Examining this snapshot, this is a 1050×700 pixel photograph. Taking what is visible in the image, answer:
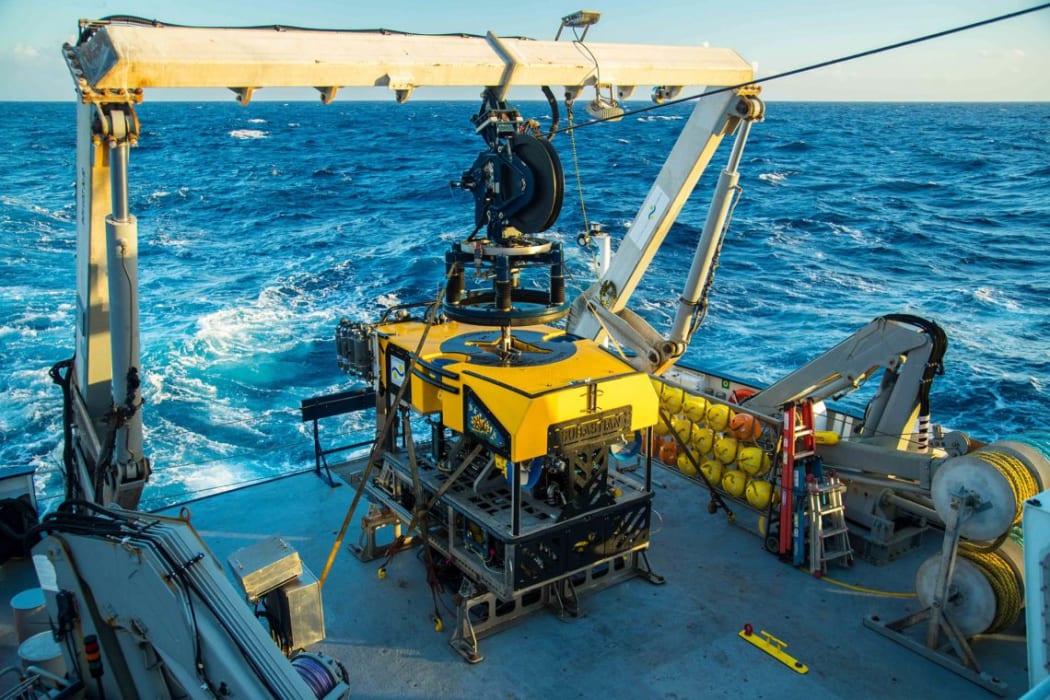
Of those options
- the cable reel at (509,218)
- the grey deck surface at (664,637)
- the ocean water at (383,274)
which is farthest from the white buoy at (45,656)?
the ocean water at (383,274)

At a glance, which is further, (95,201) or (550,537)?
(550,537)

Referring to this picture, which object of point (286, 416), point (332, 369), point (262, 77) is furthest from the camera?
point (332, 369)

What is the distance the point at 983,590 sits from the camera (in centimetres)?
831

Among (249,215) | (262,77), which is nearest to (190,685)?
(262,77)

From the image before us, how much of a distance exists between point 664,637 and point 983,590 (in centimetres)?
330

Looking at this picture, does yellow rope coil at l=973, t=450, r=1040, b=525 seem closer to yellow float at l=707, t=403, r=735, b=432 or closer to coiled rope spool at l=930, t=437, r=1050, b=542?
coiled rope spool at l=930, t=437, r=1050, b=542

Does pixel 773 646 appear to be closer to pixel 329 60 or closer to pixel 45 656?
pixel 45 656

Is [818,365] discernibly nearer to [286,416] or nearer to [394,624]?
[394,624]

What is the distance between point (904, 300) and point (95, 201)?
26578mm

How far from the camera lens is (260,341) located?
945 inches

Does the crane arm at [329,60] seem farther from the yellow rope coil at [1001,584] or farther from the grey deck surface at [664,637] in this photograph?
the yellow rope coil at [1001,584]

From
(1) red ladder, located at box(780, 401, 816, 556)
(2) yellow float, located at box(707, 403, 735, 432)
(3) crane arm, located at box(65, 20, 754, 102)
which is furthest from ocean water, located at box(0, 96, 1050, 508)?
(1) red ladder, located at box(780, 401, 816, 556)

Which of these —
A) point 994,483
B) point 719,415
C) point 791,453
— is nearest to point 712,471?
point 719,415

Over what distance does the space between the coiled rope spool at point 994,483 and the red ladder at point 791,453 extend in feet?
5.92
